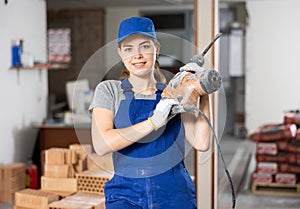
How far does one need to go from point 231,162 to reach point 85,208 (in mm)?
3259

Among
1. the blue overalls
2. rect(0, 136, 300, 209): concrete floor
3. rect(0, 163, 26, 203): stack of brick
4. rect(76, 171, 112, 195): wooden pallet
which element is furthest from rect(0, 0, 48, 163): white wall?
the blue overalls

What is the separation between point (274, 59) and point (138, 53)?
3373mm

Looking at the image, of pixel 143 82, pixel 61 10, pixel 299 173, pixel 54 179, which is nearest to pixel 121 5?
pixel 61 10

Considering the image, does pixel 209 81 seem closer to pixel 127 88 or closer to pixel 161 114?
pixel 161 114

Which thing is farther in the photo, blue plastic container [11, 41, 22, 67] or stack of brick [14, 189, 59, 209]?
blue plastic container [11, 41, 22, 67]

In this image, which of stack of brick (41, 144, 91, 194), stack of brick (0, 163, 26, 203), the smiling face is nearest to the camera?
the smiling face

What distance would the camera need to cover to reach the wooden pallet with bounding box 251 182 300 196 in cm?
470

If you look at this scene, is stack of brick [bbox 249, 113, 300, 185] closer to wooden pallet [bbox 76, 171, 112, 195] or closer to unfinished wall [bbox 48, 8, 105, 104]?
wooden pallet [bbox 76, 171, 112, 195]

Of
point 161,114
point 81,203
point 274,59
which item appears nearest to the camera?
point 161,114

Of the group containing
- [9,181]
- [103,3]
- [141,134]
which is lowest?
[9,181]

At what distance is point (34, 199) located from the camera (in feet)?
11.1

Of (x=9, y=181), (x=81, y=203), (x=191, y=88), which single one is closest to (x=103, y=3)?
(x=9, y=181)

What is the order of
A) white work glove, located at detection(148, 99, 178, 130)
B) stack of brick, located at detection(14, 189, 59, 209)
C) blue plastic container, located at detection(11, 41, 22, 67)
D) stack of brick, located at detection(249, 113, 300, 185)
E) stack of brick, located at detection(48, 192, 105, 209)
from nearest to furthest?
1. white work glove, located at detection(148, 99, 178, 130)
2. stack of brick, located at detection(48, 192, 105, 209)
3. stack of brick, located at detection(14, 189, 59, 209)
4. stack of brick, located at detection(249, 113, 300, 185)
5. blue plastic container, located at detection(11, 41, 22, 67)

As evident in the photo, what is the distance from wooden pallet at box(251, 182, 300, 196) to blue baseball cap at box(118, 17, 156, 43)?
3.25 metres
